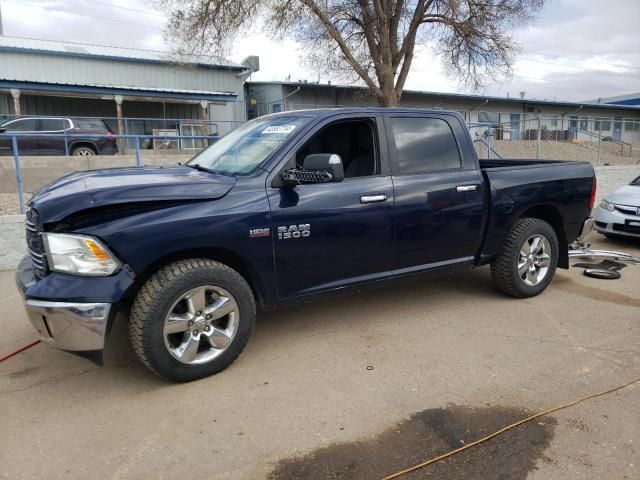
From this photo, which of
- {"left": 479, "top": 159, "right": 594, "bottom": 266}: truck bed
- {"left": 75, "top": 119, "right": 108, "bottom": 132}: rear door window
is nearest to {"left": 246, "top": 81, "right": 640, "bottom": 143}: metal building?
{"left": 75, "top": 119, "right": 108, "bottom": 132}: rear door window

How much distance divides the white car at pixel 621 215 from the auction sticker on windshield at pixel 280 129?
6413 millimetres

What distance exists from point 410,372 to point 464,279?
266cm

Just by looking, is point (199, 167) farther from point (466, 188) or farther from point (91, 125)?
point (91, 125)

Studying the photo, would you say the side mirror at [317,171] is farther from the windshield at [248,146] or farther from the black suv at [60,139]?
the black suv at [60,139]

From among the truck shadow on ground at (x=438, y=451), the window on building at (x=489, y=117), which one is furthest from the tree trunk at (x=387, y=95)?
the window on building at (x=489, y=117)

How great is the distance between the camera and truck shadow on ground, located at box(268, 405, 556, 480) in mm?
2535

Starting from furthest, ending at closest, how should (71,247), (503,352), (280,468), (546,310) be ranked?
(546,310) → (503,352) → (71,247) → (280,468)

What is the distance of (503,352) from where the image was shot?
12.9 ft

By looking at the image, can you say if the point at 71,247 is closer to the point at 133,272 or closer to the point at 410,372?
the point at 133,272

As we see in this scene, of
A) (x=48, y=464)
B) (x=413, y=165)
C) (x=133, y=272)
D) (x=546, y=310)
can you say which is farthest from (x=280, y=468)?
(x=546, y=310)

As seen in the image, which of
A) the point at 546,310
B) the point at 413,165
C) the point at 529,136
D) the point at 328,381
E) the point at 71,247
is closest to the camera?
the point at 71,247

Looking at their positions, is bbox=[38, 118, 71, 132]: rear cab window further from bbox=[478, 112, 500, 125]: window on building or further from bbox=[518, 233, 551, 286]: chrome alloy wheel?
bbox=[478, 112, 500, 125]: window on building

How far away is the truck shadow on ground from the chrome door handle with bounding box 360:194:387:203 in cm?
167

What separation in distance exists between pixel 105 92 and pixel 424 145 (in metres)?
21.1
